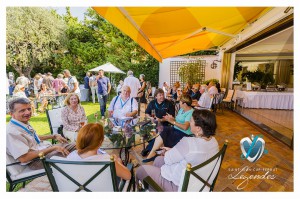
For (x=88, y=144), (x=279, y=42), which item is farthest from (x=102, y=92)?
(x=279, y=42)

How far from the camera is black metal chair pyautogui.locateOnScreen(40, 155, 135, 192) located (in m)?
1.15

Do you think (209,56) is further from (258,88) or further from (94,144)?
(94,144)

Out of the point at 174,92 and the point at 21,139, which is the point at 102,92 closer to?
the point at 174,92

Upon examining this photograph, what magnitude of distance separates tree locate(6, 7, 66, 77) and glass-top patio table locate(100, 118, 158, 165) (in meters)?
11.0

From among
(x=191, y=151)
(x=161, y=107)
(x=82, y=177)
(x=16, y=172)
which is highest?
(x=161, y=107)

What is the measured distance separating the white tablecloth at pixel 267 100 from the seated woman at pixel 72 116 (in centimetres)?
656

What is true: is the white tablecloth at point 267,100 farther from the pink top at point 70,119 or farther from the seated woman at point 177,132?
the pink top at point 70,119

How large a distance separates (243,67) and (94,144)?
12758 millimetres

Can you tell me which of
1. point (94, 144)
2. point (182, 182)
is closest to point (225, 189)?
point (182, 182)

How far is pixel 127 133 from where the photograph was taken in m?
2.24

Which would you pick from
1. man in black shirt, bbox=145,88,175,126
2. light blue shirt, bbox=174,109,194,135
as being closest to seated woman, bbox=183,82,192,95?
man in black shirt, bbox=145,88,175,126

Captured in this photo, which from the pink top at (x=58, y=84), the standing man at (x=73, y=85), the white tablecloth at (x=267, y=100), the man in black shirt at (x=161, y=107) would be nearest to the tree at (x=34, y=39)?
the pink top at (x=58, y=84)

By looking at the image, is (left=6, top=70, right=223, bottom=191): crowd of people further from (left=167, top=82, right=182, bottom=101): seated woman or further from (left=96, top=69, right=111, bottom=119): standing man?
(left=167, top=82, right=182, bottom=101): seated woman

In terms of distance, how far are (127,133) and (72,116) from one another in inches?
38.8
